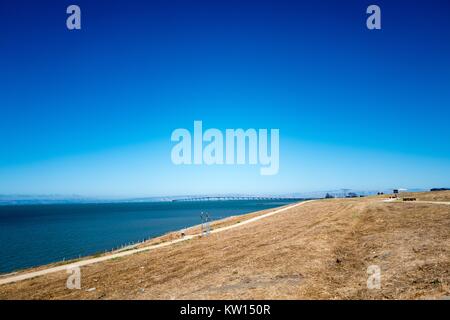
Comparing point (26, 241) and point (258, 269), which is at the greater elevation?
point (258, 269)

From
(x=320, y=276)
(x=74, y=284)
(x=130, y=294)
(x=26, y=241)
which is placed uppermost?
(x=320, y=276)

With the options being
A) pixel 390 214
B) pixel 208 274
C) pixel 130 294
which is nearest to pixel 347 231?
pixel 390 214

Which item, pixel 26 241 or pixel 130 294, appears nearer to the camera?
pixel 130 294
